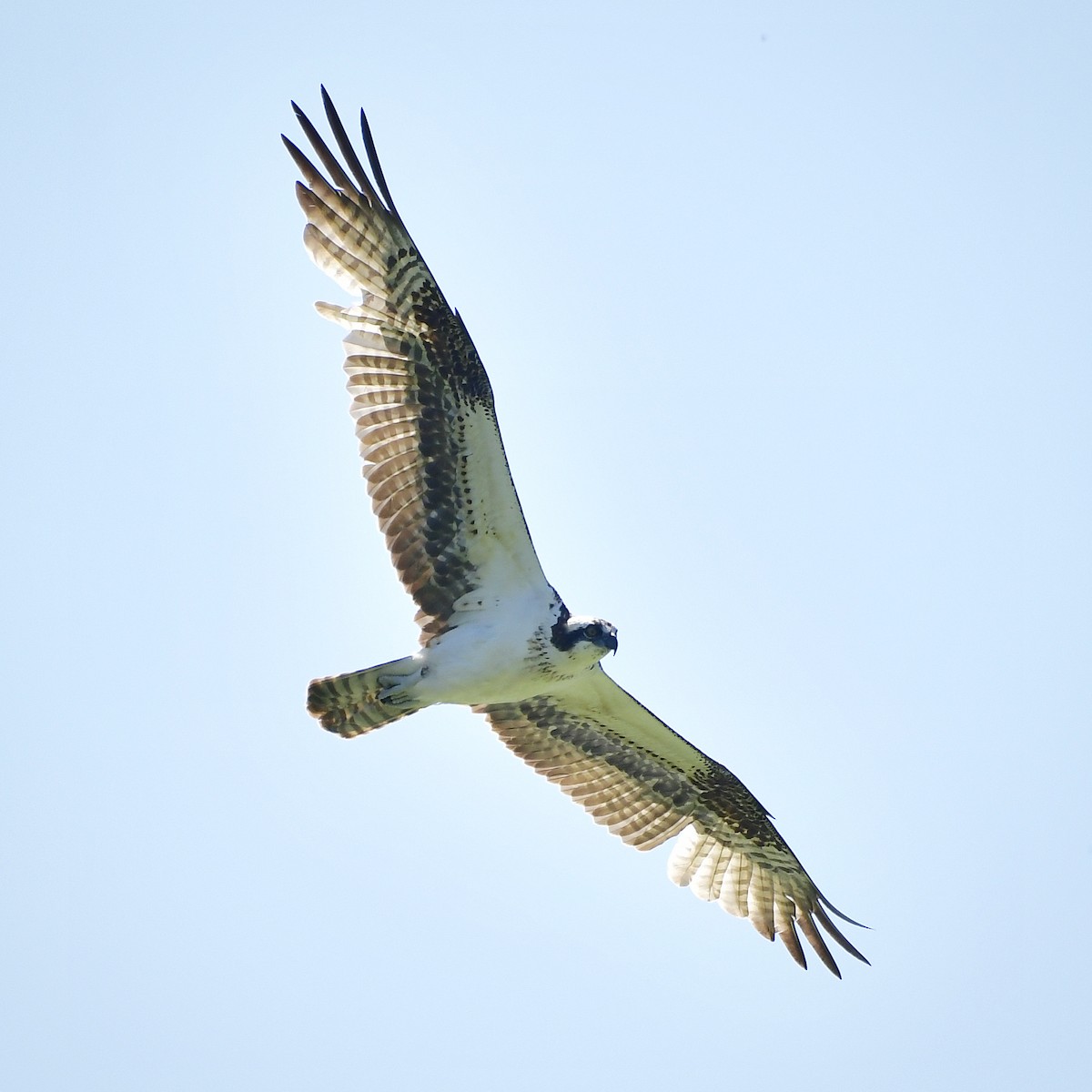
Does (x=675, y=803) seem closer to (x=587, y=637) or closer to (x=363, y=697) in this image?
(x=587, y=637)

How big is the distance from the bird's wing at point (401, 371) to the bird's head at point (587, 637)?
27.8 inches

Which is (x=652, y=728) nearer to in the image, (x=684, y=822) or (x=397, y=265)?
(x=684, y=822)

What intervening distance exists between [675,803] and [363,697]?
302cm

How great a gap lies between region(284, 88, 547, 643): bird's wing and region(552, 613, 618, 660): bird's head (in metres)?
0.71

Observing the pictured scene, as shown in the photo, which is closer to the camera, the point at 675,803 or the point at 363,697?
the point at 363,697

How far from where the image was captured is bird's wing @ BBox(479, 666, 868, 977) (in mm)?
11859

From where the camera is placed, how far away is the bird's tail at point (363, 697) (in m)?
10.5

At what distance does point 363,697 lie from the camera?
10609 mm

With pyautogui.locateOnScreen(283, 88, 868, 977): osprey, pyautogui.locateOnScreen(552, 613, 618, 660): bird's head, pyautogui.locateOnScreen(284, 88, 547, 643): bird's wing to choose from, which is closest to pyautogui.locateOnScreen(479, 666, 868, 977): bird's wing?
pyautogui.locateOnScreen(283, 88, 868, 977): osprey

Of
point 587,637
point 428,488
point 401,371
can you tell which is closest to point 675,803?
point 587,637

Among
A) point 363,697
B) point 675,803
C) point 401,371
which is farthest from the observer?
point 675,803

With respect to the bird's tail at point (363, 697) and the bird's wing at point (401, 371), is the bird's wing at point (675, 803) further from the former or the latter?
the bird's wing at point (401, 371)

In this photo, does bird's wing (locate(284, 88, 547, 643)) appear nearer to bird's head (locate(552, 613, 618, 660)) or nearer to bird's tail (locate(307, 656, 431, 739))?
bird's head (locate(552, 613, 618, 660))

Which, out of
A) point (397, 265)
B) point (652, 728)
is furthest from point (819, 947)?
point (397, 265)
